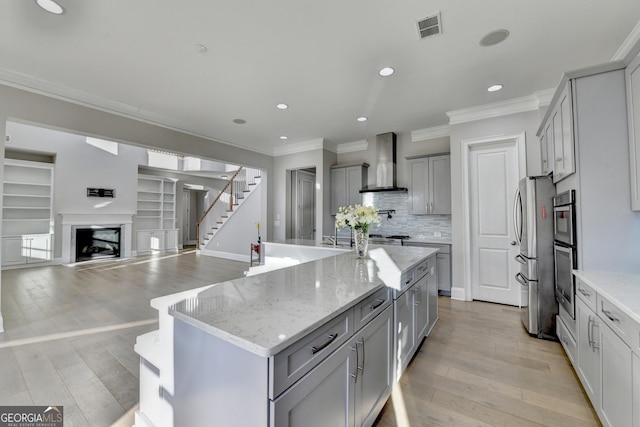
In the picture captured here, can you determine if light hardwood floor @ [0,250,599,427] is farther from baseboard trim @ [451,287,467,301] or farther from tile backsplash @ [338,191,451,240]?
tile backsplash @ [338,191,451,240]

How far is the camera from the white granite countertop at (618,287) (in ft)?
4.35

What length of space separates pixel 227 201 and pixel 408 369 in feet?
27.6

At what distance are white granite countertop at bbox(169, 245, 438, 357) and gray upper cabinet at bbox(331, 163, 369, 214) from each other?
364cm

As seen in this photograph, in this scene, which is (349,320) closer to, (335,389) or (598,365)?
(335,389)

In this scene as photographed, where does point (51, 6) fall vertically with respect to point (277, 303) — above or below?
above

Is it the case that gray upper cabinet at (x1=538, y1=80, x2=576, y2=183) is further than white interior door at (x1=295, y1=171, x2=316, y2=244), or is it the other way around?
white interior door at (x1=295, y1=171, x2=316, y2=244)

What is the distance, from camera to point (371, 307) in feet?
4.99

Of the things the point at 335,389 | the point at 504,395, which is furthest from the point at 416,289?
the point at 335,389

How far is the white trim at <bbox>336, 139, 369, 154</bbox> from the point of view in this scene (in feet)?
19.1

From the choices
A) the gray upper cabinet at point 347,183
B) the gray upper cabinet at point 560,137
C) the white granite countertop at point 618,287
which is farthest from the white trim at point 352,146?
the white granite countertop at point 618,287

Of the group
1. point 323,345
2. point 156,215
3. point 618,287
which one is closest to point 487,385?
point 618,287

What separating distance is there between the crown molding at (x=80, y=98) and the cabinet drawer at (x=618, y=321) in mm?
5434

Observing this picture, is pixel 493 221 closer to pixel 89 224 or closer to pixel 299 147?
pixel 299 147

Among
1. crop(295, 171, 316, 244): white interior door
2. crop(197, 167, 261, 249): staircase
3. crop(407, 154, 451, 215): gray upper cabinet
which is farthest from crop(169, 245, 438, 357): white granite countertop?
crop(197, 167, 261, 249): staircase
